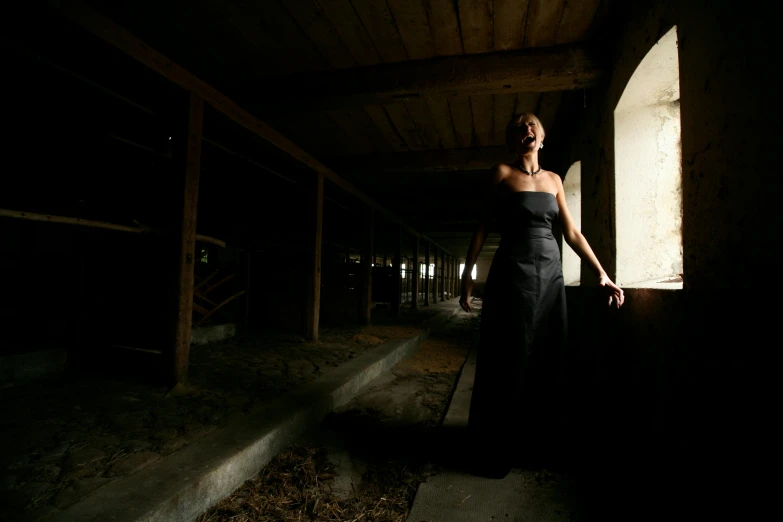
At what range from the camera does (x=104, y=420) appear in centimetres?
226

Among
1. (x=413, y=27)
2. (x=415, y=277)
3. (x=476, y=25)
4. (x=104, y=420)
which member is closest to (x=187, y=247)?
(x=104, y=420)

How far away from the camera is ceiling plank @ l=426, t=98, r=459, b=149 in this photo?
416cm

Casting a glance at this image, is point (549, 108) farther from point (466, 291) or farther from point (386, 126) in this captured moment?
point (466, 291)

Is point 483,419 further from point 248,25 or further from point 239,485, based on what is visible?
point 248,25

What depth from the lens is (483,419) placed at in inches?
80.4

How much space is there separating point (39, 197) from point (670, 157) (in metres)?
7.36

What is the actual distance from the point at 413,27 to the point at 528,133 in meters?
1.56

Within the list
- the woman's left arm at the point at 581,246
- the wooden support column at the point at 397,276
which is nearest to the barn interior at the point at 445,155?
the woman's left arm at the point at 581,246

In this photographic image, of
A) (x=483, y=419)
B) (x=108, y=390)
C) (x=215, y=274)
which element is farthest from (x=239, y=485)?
(x=215, y=274)

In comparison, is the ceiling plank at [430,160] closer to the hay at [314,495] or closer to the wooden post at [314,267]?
the wooden post at [314,267]

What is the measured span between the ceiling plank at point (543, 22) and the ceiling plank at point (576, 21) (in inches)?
1.8

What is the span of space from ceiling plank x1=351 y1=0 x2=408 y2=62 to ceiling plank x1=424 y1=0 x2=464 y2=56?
0.99ft

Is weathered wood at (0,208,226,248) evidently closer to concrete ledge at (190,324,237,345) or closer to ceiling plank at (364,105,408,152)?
concrete ledge at (190,324,237,345)

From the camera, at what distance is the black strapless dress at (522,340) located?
1972 millimetres
